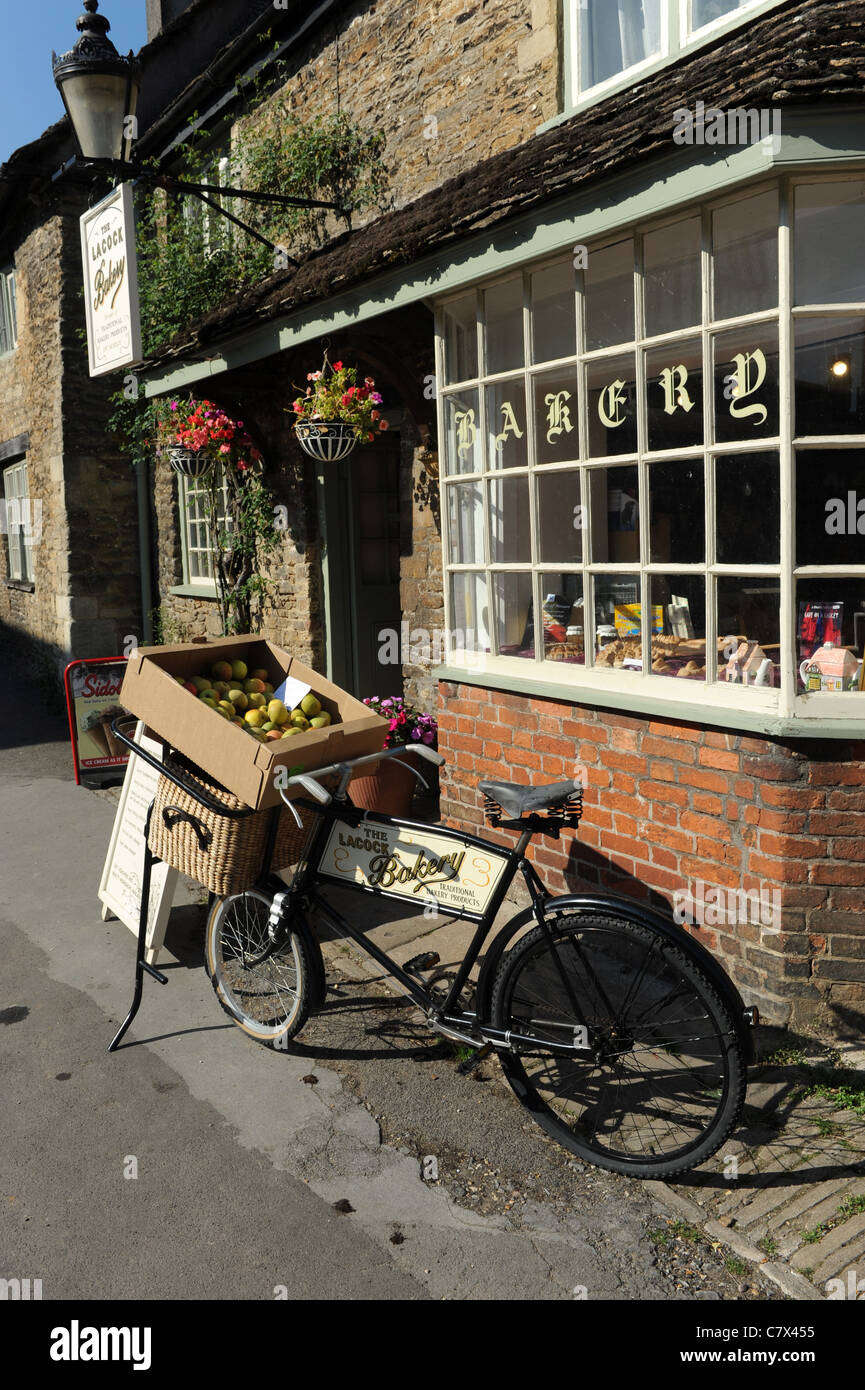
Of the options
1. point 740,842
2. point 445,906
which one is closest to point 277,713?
point 445,906

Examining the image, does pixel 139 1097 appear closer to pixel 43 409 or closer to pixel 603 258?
pixel 603 258

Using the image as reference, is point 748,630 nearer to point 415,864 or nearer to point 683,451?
point 683,451

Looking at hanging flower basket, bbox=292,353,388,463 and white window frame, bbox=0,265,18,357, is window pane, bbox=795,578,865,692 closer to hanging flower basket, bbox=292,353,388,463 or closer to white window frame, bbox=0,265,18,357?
hanging flower basket, bbox=292,353,388,463

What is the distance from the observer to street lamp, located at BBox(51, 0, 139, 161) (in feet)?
20.2

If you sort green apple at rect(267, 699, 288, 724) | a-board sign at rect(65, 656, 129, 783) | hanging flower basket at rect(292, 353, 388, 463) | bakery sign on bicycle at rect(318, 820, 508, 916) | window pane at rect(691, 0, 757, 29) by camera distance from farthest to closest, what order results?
a-board sign at rect(65, 656, 129, 783) → hanging flower basket at rect(292, 353, 388, 463) → window pane at rect(691, 0, 757, 29) → green apple at rect(267, 699, 288, 724) → bakery sign on bicycle at rect(318, 820, 508, 916)

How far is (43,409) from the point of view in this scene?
12398mm

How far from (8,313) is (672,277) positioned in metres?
12.4

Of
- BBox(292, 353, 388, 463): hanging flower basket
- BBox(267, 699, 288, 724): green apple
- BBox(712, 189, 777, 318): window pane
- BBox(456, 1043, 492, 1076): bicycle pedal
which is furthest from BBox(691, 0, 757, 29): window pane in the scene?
BBox(456, 1043, 492, 1076): bicycle pedal

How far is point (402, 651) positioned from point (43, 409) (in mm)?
7391

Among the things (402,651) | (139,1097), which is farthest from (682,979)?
(402,651)

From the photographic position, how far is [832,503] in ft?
12.6

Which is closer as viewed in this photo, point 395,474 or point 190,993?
point 190,993

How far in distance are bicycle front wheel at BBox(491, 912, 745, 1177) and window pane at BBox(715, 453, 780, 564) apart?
1.63 metres

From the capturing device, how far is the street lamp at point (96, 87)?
6148 millimetres
